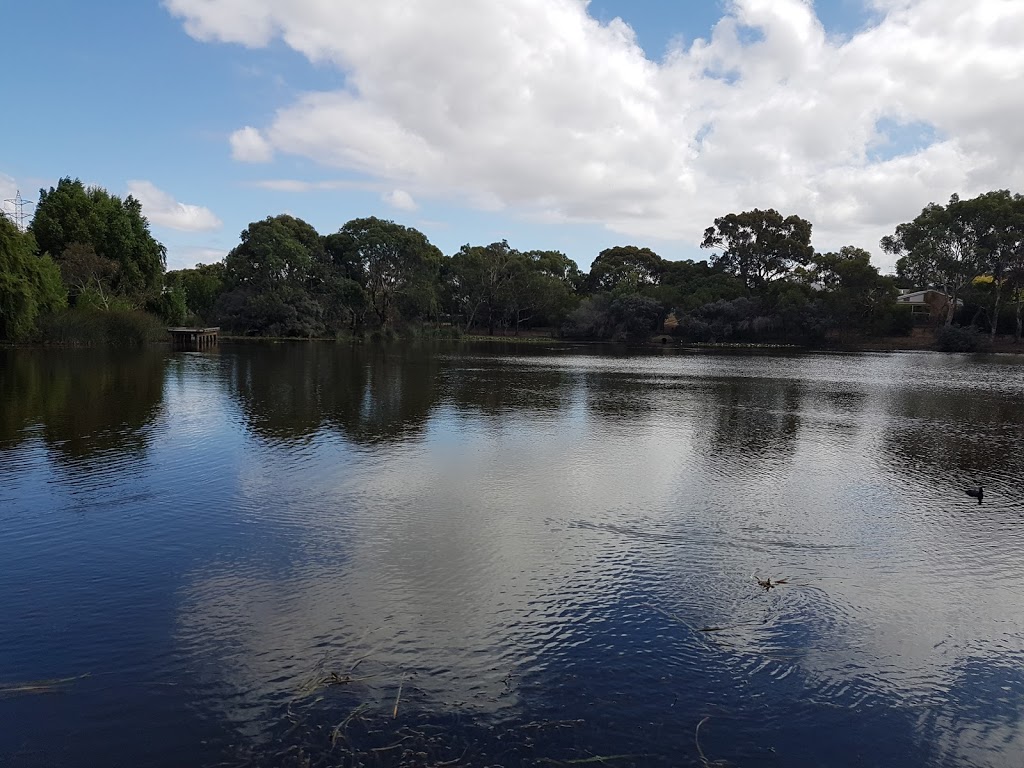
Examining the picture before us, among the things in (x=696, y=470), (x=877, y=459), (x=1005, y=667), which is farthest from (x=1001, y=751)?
(x=877, y=459)

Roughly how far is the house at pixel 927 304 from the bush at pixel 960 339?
6.58 meters

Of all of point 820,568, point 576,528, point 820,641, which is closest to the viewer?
point 820,641

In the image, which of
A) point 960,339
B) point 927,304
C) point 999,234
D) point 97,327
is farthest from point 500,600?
point 927,304

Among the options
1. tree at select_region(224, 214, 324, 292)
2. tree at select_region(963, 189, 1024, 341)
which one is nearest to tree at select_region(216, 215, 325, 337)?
tree at select_region(224, 214, 324, 292)

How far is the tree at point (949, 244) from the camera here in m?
60.9

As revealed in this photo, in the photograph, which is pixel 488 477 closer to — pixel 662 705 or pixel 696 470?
pixel 696 470

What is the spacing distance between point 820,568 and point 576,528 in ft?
8.91

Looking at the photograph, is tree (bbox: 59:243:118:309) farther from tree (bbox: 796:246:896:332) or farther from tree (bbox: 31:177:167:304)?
tree (bbox: 796:246:896:332)

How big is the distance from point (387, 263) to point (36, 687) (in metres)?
63.4

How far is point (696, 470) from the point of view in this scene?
11.3 m

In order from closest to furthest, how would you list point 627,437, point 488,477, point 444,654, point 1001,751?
point 1001,751 < point 444,654 < point 488,477 < point 627,437

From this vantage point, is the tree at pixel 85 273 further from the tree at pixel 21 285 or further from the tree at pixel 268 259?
the tree at pixel 268 259

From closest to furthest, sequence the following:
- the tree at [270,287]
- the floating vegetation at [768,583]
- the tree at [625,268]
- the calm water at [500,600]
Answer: the calm water at [500,600]
the floating vegetation at [768,583]
the tree at [270,287]
the tree at [625,268]

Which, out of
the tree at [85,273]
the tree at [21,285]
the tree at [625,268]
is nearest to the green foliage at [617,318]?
the tree at [625,268]
